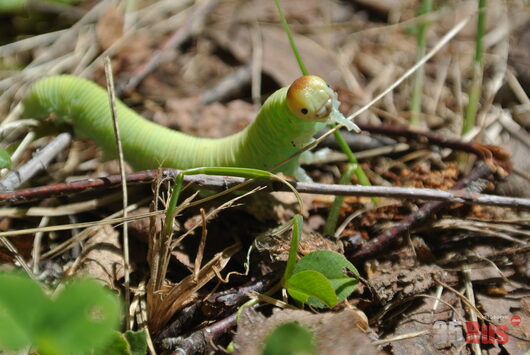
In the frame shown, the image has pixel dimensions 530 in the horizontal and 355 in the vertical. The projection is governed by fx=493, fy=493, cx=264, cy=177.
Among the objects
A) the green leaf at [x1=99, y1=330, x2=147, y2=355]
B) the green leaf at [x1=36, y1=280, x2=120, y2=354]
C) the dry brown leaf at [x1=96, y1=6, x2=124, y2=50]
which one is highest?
the dry brown leaf at [x1=96, y1=6, x2=124, y2=50]

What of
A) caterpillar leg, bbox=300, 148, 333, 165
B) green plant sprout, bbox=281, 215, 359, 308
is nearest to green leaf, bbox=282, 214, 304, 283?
green plant sprout, bbox=281, 215, 359, 308

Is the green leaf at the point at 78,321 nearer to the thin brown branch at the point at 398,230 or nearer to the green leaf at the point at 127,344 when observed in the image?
the green leaf at the point at 127,344

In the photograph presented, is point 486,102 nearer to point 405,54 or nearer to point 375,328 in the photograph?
point 405,54

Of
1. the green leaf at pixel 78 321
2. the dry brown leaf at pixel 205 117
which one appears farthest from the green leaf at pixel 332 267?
the dry brown leaf at pixel 205 117

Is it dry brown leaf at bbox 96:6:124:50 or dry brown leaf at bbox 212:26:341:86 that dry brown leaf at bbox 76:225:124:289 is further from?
dry brown leaf at bbox 96:6:124:50

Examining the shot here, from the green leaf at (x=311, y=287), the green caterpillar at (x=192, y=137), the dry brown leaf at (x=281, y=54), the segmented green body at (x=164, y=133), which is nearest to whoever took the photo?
the green leaf at (x=311, y=287)

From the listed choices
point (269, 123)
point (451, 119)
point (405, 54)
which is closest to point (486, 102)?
point (451, 119)
